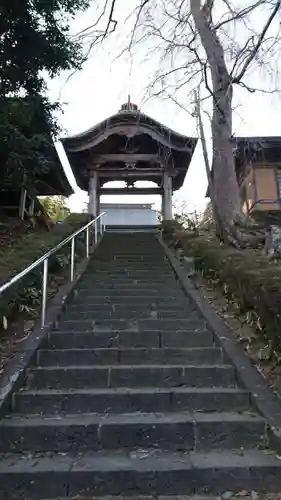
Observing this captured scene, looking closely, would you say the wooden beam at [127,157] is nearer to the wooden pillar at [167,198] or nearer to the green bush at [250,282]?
the wooden pillar at [167,198]

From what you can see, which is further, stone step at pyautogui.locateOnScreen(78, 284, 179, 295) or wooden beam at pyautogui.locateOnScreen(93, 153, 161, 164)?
wooden beam at pyautogui.locateOnScreen(93, 153, 161, 164)

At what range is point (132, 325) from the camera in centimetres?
511

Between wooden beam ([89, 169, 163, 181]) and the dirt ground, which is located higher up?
wooden beam ([89, 169, 163, 181])

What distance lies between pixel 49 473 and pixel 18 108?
911cm

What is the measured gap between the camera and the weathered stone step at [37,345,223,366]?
4199 mm

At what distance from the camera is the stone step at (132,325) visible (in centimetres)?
505

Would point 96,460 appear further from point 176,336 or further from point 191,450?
point 176,336

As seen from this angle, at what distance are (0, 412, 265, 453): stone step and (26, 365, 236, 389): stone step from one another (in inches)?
24.6

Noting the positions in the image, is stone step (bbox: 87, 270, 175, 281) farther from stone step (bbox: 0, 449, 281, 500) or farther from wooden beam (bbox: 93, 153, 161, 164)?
wooden beam (bbox: 93, 153, 161, 164)

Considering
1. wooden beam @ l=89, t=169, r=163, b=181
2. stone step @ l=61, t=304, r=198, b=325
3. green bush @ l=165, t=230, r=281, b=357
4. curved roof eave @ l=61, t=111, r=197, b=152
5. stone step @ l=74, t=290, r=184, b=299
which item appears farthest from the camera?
wooden beam @ l=89, t=169, r=163, b=181

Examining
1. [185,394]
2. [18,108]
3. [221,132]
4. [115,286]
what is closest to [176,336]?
[185,394]

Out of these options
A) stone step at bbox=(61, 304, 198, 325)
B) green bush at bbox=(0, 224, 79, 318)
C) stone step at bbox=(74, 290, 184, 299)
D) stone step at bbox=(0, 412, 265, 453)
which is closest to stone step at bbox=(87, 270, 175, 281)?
green bush at bbox=(0, 224, 79, 318)

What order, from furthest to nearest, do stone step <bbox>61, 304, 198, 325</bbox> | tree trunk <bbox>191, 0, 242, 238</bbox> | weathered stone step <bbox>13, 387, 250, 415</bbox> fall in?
tree trunk <bbox>191, 0, 242, 238</bbox>, stone step <bbox>61, 304, 198, 325</bbox>, weathered stone step <bbox>13, 387, 250, 415</bbox>

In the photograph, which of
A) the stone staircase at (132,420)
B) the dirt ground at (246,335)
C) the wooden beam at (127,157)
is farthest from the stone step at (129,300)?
the wooden beam at (127,157)
